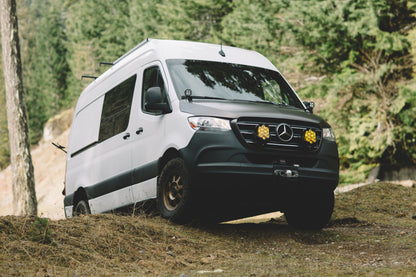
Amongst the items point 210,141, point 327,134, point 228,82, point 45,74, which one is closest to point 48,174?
point 45,74

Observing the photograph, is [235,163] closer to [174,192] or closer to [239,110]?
[239,110]

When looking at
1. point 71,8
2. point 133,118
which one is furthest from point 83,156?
point 71,8

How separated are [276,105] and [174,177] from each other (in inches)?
68.0

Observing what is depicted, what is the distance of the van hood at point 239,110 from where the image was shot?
6273 millimetres

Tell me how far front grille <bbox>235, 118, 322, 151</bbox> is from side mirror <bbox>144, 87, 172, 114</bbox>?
1109 millimetres

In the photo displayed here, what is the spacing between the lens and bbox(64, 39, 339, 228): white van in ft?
20.5

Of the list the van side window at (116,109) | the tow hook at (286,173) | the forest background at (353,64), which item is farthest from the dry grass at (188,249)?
the forest background at (353,64)

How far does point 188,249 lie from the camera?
5.90 meters

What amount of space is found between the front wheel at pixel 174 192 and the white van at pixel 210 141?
0.05 ft

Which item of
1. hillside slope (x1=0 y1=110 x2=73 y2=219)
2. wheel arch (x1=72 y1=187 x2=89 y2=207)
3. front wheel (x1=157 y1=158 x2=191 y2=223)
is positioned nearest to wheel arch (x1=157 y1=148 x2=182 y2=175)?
front wheel (x1=157 y1=158 x2=191 y2=223)

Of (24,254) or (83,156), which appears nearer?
(24,254)

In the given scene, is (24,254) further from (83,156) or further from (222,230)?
(83,156)

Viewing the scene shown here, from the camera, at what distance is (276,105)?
715 cm

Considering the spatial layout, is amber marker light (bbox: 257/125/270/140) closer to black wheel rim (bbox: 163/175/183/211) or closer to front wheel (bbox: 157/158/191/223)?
front wheel (bbox: 157/158/191/223)
